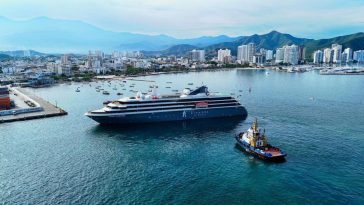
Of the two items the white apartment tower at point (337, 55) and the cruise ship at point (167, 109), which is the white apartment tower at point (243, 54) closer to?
the white apartment tower at point (337, 55)

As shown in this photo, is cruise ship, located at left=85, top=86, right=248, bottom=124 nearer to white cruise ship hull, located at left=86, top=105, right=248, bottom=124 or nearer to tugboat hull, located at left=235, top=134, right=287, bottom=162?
white cruise ship hull, located at left=86, top=105, right=248, bottom=124

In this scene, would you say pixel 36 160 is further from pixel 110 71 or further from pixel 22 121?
pixel 110 71

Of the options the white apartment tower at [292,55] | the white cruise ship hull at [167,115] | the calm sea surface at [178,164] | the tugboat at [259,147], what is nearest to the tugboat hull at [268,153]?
the tugboat at [259,147]

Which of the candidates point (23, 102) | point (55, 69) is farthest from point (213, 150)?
point (55, 69)

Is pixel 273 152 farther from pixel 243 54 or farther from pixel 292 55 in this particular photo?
pixel 243 54

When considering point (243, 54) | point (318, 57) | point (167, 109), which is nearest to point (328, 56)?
point (318, 57)

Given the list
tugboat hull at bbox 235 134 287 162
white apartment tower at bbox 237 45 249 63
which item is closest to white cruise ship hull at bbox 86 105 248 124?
tugboat hull at bbox 235 134 287 162
